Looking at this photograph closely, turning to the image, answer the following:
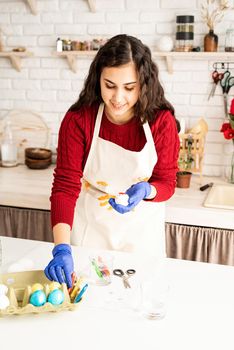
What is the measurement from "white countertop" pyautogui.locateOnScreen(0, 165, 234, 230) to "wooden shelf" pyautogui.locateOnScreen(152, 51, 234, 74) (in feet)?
2.47

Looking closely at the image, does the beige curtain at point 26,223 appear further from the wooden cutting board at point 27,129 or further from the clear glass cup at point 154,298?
the clear glass cup at point 154,298

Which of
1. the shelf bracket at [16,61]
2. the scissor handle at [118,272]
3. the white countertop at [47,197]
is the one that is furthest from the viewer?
the shelf bracket at [16,61]

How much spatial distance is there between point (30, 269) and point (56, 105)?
191cm

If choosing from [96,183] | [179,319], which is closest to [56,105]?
[96,183]

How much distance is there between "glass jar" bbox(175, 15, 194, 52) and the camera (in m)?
2.78

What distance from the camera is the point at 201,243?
2.47 metres

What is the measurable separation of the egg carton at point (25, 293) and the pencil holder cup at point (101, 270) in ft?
0.51

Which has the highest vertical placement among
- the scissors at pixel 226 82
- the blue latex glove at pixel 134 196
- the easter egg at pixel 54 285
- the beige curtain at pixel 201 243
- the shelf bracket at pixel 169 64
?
the shelf bracket at pixel 169 64

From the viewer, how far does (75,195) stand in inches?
71.7

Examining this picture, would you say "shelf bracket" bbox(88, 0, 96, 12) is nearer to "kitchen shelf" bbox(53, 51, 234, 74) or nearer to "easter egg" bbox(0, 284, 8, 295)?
"kitchen shelf" bbox(53, 51, 234, 74)

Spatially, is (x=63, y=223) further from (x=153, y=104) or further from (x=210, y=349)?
(x=210, y=349)

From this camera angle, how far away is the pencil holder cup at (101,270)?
1.50m

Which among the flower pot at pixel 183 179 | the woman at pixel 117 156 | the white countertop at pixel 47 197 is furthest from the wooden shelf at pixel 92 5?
the woman at pixel 117 156

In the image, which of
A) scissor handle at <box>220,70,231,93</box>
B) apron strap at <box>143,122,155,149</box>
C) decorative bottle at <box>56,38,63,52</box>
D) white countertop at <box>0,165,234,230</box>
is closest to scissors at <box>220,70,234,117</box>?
scissor handle at <box>220,70,231,93</box>
